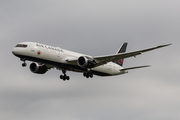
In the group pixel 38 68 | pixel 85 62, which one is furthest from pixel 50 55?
pixel 38 68

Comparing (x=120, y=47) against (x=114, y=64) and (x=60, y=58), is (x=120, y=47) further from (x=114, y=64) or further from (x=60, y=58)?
(x=60, y=58)

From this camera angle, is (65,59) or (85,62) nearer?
(85,62)

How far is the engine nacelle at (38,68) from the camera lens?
5933cm

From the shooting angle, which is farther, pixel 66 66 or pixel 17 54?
pixel 66 66

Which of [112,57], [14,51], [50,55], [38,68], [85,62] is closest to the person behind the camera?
[14,51]

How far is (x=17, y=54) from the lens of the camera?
163 feet

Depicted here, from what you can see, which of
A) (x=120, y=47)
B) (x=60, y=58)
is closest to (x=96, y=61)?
(x=60, y=58)

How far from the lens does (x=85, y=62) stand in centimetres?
5250

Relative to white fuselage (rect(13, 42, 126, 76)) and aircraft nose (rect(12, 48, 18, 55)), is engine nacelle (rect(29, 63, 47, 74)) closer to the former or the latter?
white fuselage (rect(13, 42, 126, 76))

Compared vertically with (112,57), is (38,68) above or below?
below

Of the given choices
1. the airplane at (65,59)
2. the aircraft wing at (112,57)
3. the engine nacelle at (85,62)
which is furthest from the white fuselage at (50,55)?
the aircraft wing at (112,57)

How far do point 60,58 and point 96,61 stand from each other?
252 inches

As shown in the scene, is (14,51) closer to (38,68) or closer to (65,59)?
(65,59)

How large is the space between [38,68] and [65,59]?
8.22 meters
